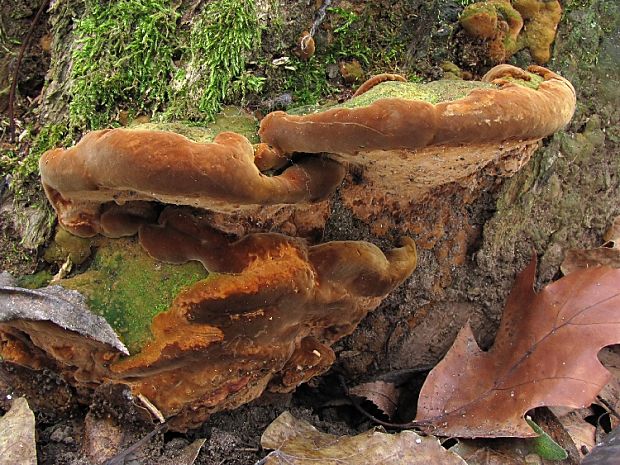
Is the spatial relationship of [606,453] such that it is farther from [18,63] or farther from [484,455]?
[18,63]

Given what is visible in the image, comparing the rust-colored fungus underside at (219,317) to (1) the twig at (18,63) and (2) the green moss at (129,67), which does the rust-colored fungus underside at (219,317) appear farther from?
(1) the twig at (18,63)

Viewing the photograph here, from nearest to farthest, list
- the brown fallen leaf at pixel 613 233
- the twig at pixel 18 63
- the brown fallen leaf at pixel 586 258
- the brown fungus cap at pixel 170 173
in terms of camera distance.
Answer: the brown fungus cap at pixel 170 173 → the twig at pixel 18 63 → the brown fallen leaf at pixel 586 258 → the brown fallen leaf at pixel 613 233

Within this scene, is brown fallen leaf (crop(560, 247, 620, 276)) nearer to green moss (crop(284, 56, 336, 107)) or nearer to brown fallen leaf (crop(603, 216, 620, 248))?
brown fallen leaf (crop(603, 216, 620, 248))

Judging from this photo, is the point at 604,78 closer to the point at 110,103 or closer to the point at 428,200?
the point at 428,200

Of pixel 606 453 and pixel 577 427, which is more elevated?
pixel 606 453

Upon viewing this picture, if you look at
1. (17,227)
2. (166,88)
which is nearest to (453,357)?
(166,88)

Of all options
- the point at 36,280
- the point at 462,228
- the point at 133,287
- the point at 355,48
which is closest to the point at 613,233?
the point at 462,228

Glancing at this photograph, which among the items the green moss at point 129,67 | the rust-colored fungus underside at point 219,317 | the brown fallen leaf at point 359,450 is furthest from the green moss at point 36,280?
the brown fallen leaf at point 359,450
